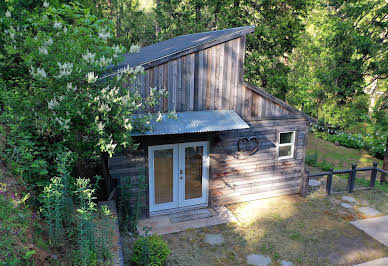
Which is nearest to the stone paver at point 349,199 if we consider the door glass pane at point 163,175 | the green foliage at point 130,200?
the door glass pane at point 163,175

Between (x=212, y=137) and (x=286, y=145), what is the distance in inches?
116

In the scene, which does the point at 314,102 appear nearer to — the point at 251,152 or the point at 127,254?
the point at 251,152

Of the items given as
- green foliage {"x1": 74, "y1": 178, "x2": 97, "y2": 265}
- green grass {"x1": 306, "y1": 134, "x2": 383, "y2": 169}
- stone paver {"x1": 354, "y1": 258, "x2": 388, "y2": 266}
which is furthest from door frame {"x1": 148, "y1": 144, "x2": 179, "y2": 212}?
green grass {"x1": 306, "y1": 134, "x2": 383, "y2": 169}

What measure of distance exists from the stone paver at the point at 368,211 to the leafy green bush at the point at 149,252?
6.97 meters

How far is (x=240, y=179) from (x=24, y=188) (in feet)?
21.6

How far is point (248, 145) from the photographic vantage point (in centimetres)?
971

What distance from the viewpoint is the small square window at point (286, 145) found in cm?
1030

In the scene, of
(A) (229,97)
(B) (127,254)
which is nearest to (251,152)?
(A) (229,97)

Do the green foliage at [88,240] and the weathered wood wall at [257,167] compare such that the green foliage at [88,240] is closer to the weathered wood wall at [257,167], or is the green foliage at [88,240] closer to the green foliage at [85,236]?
the green foliage at [85,236]

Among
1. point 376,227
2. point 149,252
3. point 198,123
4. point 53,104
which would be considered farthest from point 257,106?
point 53,104

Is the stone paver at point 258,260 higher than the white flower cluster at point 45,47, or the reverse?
the white flower cluster at point 45,47

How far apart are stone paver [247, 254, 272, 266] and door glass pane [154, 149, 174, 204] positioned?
3.16 m

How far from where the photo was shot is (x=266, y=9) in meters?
16.6

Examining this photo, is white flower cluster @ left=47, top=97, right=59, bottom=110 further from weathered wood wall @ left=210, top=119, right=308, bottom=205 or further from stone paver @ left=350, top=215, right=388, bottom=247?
stone paver @ left=350, top=215, right=388, bottom=247
